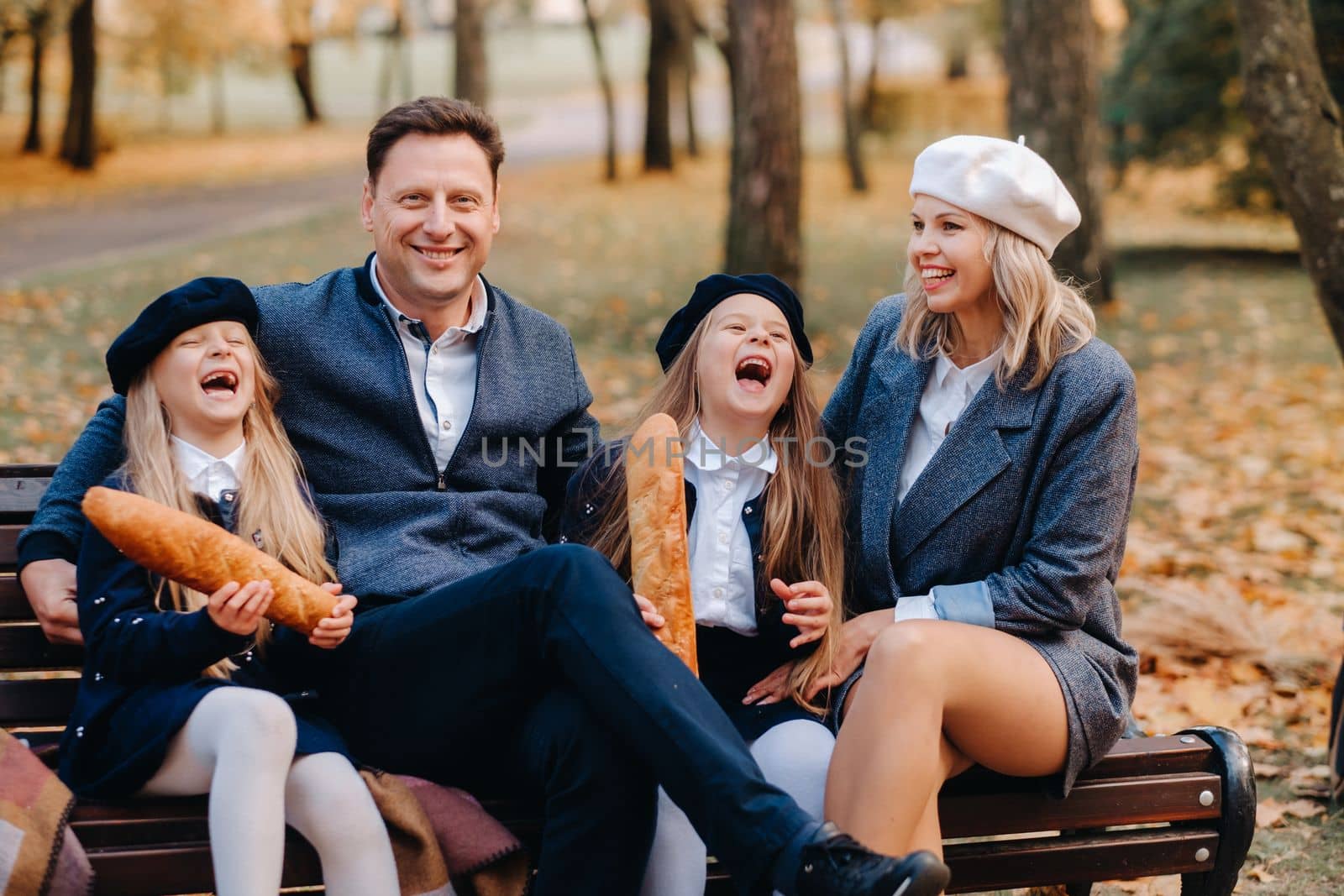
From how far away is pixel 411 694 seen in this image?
3023 mm

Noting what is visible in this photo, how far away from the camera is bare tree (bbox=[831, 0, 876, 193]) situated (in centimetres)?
2061

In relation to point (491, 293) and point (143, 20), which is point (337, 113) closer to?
point (143, 20)

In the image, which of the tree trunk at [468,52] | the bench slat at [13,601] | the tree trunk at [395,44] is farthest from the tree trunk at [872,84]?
the bench slat at [13,601]

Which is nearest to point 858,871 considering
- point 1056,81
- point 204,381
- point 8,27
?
point 204,381

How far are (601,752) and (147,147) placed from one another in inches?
1186

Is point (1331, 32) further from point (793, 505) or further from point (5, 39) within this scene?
point (5, 39)

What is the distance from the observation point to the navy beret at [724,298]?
3.46 m

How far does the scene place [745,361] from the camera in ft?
11.0

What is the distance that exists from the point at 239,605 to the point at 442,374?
1.03 metres

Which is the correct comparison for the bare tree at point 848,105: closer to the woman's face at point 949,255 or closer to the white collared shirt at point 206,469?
the woman's face at point 949,255

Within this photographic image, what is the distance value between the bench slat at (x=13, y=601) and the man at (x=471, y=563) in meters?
0.14

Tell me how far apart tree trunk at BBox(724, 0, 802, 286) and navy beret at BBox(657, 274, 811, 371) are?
606 cm

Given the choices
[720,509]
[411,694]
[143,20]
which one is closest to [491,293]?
[720,509]

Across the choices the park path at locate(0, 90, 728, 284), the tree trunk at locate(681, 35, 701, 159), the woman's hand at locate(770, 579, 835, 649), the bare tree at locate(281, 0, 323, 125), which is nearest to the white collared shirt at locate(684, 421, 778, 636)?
the woman's hand at locate(770, 579, 835, 649)
